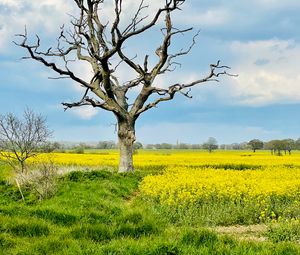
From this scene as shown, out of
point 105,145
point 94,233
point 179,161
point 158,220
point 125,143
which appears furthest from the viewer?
point 105,145

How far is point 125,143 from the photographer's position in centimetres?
2916

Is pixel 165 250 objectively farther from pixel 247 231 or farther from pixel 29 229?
pixel 247 231

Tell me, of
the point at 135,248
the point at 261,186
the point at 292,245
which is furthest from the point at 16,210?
the point at 261,186

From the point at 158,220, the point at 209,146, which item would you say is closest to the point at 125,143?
the point at 158,220

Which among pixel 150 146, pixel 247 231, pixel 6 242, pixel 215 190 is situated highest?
pixel 150 146

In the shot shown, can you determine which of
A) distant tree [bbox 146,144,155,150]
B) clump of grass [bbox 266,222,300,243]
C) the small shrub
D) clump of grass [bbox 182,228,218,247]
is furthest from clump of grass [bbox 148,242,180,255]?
distant tree [bbox 146,144,155,150]

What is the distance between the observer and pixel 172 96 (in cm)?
2977

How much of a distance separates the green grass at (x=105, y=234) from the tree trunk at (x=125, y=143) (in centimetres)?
1354

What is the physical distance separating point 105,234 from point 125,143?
1906cm

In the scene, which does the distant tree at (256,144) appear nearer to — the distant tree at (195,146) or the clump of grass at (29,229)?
the distant tree at (195,146)

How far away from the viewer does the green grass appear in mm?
8609

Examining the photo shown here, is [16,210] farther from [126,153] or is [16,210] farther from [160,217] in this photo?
[126,153]

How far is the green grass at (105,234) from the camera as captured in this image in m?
8.61

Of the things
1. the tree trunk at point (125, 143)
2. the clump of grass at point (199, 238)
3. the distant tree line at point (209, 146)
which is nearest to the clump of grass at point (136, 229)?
the clump of grass at point (199, 238)
